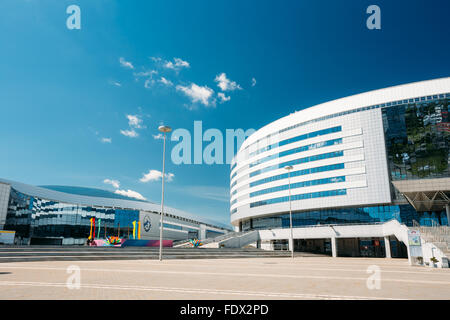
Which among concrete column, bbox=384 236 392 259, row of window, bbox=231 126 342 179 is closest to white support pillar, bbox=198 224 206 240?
row of window, bbox=231 126 342 179

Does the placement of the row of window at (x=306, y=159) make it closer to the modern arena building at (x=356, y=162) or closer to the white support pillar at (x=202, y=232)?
the modern arena building at (x=356, y=162)

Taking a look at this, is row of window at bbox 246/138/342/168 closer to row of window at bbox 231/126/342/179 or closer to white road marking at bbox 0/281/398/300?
row of window at bbox 231/126/342/179

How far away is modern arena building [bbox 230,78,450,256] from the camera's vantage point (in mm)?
44656

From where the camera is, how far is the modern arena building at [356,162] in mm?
44656

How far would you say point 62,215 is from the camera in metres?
78.2

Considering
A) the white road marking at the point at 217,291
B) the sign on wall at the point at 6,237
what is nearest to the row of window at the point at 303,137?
the sign on wall at the point at 6,237

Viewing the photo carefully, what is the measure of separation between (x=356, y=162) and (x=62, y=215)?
73027 mm

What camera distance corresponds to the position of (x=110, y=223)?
8462 centimetres

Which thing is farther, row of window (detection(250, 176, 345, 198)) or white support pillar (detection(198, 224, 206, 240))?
white support pillar (detection(198, 224, 206, 240))

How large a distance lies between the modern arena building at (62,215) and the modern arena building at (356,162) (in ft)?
141

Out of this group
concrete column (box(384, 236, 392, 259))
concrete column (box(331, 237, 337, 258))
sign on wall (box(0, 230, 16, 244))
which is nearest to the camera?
concrete column (box(384, 236, 392, 259))

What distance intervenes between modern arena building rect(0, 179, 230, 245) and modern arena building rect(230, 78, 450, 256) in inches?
1690
